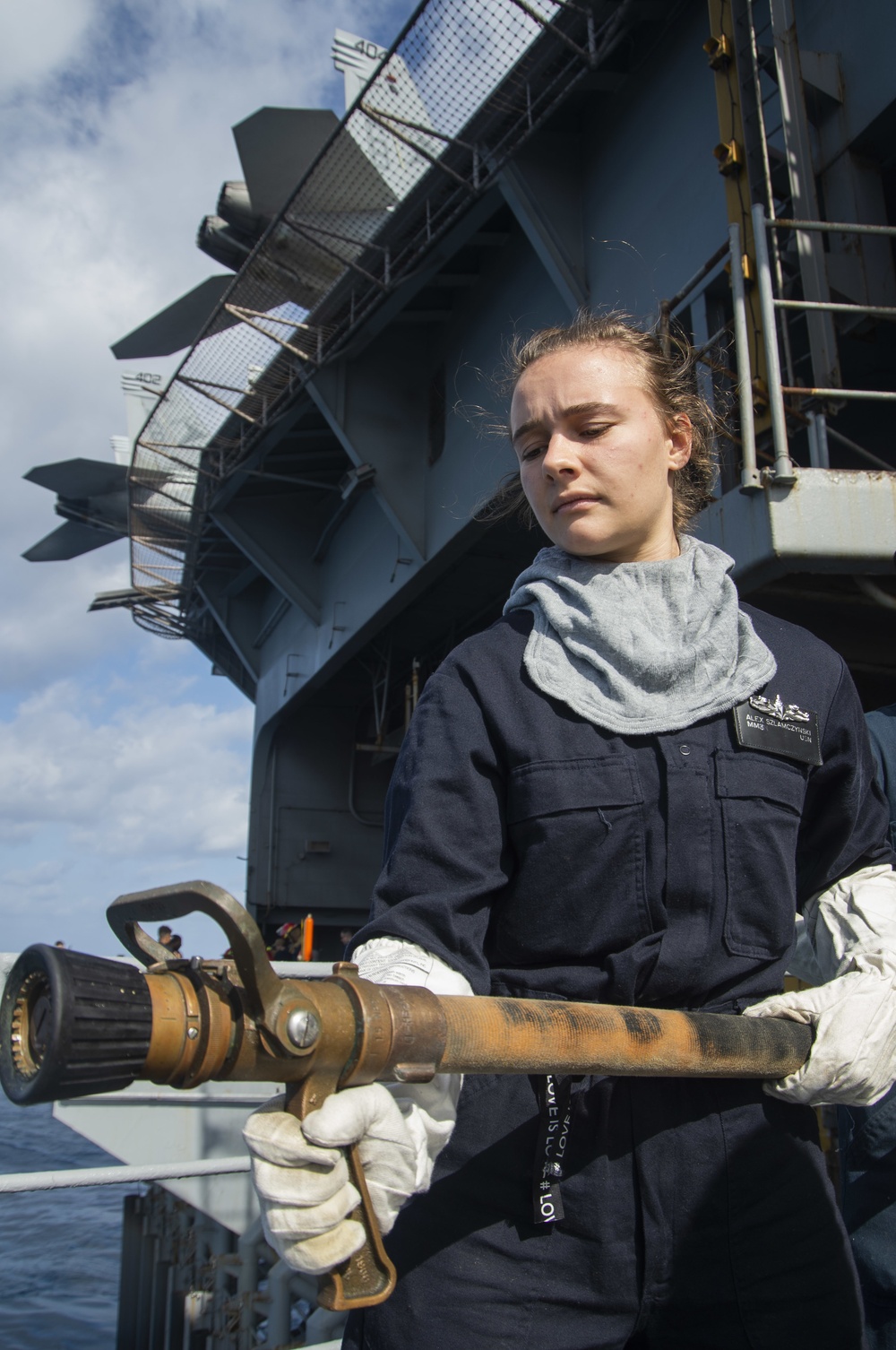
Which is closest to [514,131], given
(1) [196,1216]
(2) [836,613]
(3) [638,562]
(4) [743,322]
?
(4) [743,322]

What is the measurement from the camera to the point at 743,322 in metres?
4.23

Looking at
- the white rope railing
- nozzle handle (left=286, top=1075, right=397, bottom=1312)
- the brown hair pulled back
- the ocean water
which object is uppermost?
the brown hair pulled back

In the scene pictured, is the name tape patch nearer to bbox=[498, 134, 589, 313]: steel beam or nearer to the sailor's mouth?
the sailor's mouth

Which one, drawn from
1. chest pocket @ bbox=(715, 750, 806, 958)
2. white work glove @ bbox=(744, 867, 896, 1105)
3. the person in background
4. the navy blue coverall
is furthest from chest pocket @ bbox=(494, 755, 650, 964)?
the person in background

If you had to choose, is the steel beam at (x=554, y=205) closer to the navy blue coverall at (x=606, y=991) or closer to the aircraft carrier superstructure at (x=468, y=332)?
the aircraft carrier superstructure at (x=468, y=332)

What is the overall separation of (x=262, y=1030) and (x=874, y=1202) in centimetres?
166

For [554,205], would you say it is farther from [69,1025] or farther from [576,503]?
[69,1025]

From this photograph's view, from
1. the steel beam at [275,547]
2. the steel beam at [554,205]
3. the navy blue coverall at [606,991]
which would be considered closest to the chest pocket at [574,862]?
the navy blue coverall at [606,991]

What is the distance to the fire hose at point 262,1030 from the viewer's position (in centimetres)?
84

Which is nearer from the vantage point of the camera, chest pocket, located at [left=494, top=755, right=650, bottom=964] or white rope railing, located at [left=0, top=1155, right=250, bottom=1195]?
chest pocket, located at [left=494, top=755, right=650, bottom=964]

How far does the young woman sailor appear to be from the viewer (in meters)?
1.17

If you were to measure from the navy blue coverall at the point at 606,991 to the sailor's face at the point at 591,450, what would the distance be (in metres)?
0.25

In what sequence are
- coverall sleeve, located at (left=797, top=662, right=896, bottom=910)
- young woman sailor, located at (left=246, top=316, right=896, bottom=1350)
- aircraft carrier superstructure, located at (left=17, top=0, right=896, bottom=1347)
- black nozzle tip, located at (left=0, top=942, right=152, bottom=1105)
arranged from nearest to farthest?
black nozzle tip, located at (left=0, top=942, right=152, bottom=1105) → young woman sailor, located at (left=246, top=316, right=896, bottom=1350) → coverall sleeve, located at (left=797, top=662, right=896, bottom=910) → aircraft carrier superstructure, located at (left=17, top=0, right=896, bottom=1347)

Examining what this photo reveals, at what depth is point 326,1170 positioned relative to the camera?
3.14 ft
